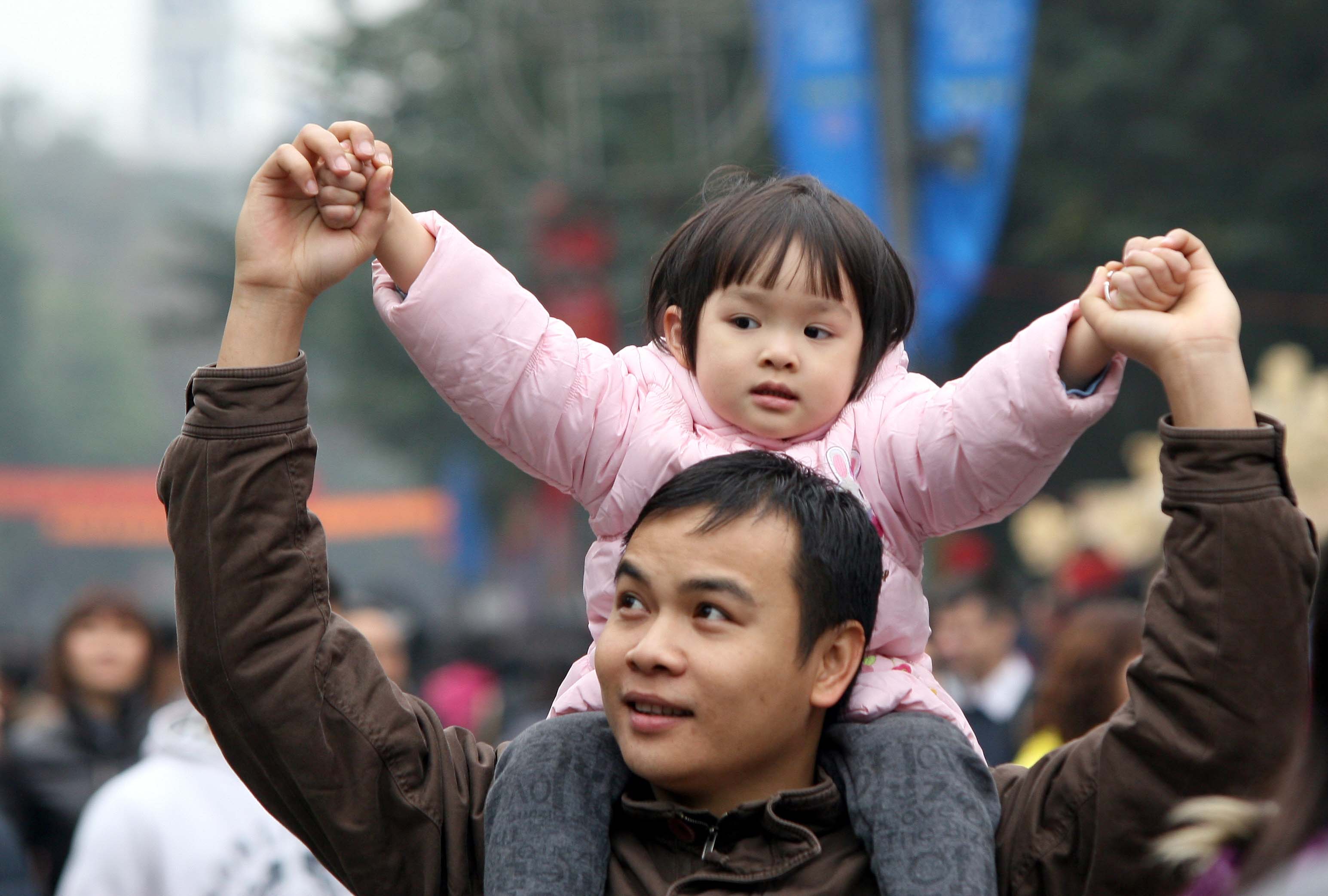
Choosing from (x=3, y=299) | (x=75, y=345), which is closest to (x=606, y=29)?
(x=3, y=299)

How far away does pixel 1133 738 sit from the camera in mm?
2121

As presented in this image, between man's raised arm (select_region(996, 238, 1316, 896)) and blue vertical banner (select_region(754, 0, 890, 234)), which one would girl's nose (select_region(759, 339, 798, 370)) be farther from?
blue vertical banner (select_region(754, 0, 890, 234))

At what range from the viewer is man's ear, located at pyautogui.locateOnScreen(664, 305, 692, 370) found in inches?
103

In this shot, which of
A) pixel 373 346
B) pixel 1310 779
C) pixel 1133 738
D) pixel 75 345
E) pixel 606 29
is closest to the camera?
pixel 1310 779

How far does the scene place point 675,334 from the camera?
2645 millimetres

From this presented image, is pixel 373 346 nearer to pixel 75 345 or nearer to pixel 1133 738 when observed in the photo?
pixel 1133 738

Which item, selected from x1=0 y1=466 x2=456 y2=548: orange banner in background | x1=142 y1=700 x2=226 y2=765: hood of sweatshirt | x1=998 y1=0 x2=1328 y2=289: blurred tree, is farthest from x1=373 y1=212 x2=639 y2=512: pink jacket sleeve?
x1=0 y1=466 x2=456 y2=548: orange banner in background

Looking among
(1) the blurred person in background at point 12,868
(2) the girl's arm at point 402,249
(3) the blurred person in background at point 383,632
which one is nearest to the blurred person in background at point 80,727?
(1) the blurred person in background at point 12,868

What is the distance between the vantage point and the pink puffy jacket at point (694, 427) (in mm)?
2281

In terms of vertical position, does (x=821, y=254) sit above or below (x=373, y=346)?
above

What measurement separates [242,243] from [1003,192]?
10.3 m

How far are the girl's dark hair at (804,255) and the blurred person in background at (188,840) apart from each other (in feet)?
6.30

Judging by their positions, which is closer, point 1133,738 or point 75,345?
point 1133,738

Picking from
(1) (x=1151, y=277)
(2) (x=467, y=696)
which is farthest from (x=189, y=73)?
(1) (x=1151, y=277)
